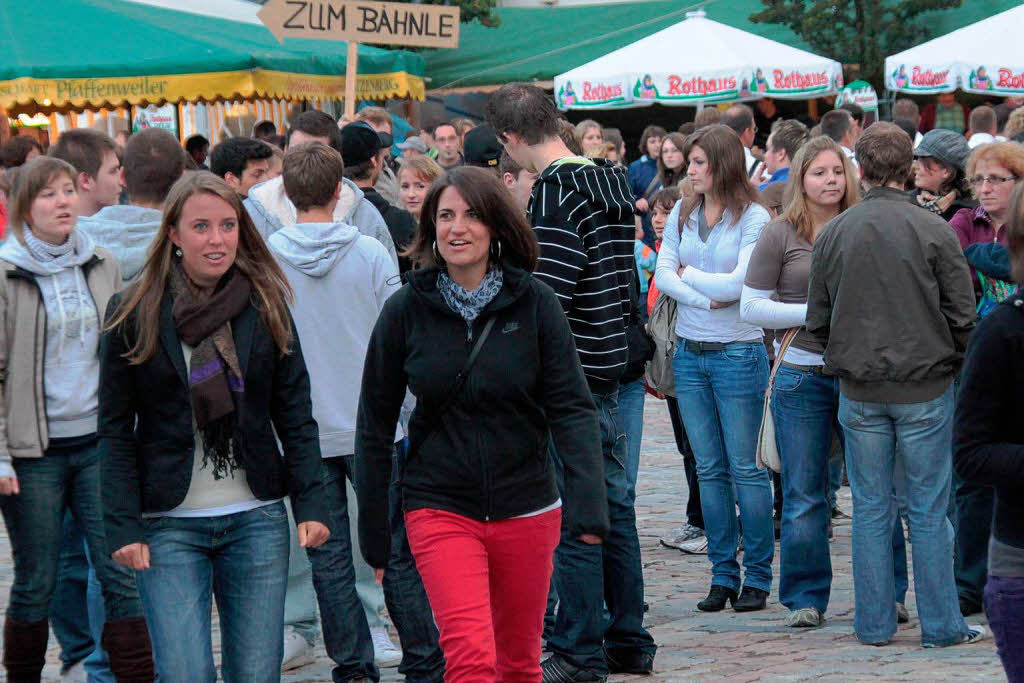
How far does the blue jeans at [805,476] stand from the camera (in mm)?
6805

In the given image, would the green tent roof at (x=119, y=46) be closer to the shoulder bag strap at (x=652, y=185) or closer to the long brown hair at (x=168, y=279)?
the shoulder bag strap at (x=652, y=185)

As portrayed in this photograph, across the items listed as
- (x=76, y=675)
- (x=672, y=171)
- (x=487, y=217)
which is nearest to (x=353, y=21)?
(x=672, y=171)

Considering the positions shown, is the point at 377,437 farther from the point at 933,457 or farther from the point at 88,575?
the point at 933,457

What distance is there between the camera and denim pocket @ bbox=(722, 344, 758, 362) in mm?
7184

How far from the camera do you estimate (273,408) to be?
446 centimetres

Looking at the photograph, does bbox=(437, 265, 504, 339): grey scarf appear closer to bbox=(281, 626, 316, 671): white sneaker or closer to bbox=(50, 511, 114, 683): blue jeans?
bbox=(50, 511, 114, 683): blue jeans

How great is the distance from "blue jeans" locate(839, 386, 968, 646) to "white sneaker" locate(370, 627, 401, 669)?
2.04m

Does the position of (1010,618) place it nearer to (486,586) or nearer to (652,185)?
(486,586)

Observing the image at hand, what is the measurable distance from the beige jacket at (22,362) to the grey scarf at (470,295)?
1.72 meters

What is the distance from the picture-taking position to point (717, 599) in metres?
7.29

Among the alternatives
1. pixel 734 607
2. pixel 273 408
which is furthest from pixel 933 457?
pixel 273 408

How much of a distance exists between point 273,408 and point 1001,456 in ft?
6.82

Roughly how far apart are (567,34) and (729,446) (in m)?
22.0

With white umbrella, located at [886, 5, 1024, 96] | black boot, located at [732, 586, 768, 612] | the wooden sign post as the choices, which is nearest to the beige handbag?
black boot, located at [732, 586, 768, 612]
